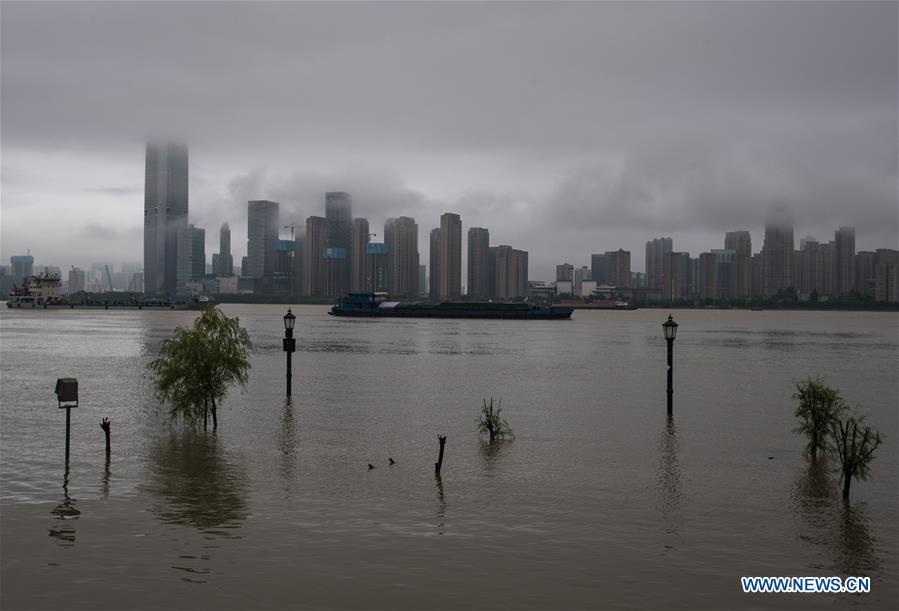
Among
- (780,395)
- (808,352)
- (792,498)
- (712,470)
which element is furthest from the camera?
(808,352)

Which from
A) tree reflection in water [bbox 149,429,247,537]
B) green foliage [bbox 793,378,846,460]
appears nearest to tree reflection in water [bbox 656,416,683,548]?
green foliage [bbox 793,378,846,460]

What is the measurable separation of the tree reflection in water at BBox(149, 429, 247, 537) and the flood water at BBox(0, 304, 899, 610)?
0.31ft

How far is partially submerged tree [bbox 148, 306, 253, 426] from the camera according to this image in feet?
94.1

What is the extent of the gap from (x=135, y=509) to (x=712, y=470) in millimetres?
16087

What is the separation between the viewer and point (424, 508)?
19.1m

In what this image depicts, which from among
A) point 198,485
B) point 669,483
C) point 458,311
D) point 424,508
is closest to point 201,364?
point 198,485

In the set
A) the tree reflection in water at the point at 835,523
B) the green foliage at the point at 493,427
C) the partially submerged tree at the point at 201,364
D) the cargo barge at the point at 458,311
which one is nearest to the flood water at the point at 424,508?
the tree reflection in water at the point at 835,523

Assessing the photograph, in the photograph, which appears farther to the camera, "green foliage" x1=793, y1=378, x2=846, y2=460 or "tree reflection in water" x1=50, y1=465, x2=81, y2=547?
"green foliage" x1=793, y1=378, x2=846, y2=460

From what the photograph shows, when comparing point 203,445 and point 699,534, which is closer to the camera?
point 699,534

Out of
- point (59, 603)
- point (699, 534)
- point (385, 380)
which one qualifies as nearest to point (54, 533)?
point (59, 603)

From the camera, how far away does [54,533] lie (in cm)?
1666

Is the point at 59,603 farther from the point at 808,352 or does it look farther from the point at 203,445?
the point at 808,352

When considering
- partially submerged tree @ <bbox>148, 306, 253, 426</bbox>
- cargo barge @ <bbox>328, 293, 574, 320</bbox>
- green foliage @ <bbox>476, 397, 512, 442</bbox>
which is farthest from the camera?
cargo barge @ <bbox>328, 293, 574, 320</bbox>

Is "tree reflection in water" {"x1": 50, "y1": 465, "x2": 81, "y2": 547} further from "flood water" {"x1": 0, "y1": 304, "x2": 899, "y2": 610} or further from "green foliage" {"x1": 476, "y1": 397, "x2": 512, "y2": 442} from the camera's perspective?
"green foliage" {"x1": 476, "y1": 397, "x2": 512, "y2": 442}
